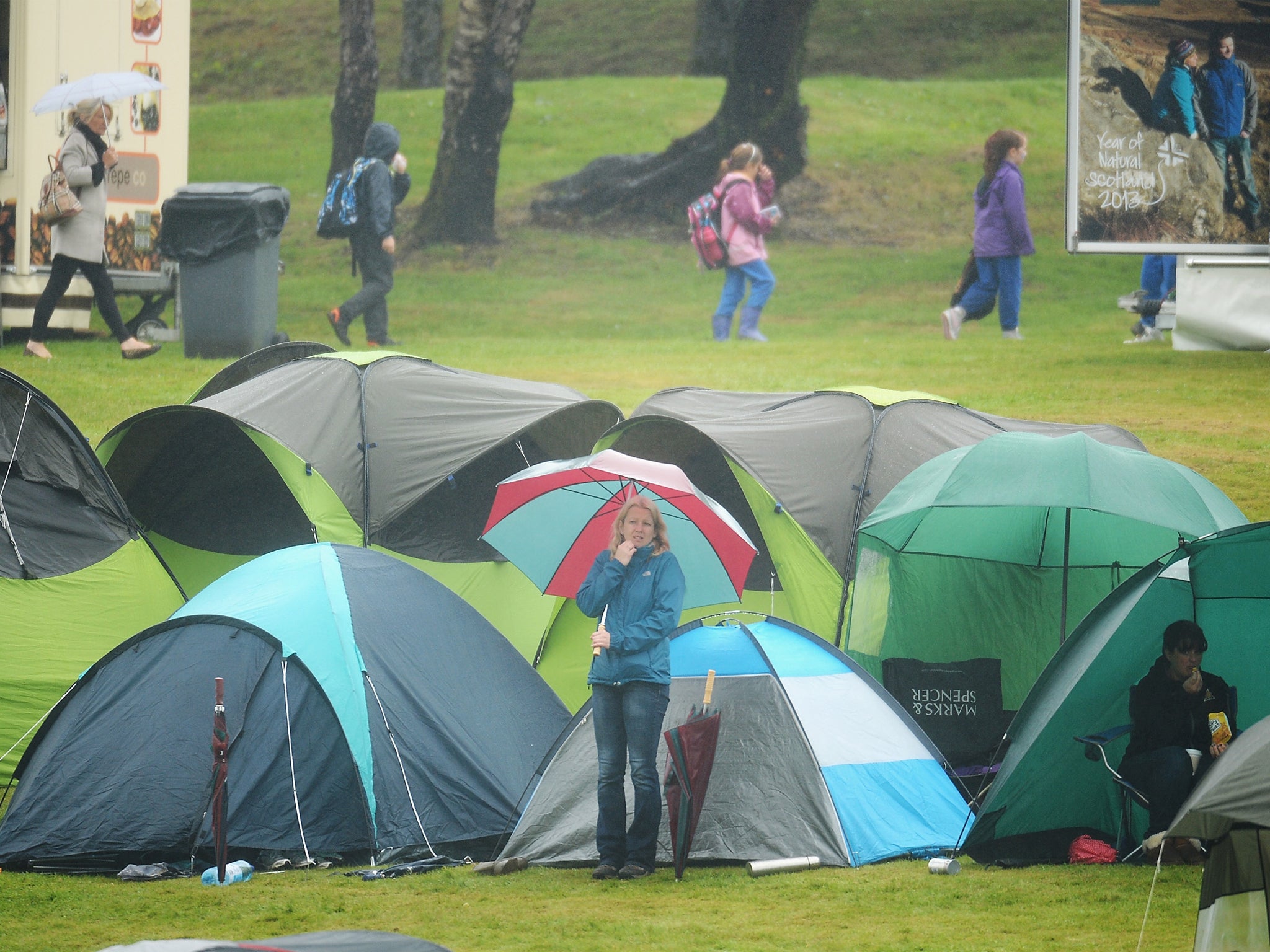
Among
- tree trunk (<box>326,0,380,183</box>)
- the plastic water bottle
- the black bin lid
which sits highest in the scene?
tree trunk (<box>326,0,380,183</box>)

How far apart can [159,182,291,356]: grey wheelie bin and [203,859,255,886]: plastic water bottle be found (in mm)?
7823

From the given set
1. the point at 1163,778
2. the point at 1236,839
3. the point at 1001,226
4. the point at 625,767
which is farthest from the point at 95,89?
the point at 1236,839

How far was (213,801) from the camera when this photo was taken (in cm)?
629

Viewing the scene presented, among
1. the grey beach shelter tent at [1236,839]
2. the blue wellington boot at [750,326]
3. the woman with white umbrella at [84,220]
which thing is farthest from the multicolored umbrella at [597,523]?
the blue wellington boot at [750,326]

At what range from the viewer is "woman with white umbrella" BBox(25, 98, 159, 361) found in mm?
12492

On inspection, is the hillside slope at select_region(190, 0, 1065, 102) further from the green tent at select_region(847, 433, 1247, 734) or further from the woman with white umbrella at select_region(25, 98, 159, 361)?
the green tent at select_region(847, 433, 1247, 734)

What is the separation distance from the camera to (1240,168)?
13516 mm

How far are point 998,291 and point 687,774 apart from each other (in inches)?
413

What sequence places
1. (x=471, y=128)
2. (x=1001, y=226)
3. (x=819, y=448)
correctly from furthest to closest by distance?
(x=471, y=128), (x=1001, y=226), (x=819, y=448)

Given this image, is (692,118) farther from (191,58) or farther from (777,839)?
(777,839)

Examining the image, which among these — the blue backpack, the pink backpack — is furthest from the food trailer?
the pink backpack

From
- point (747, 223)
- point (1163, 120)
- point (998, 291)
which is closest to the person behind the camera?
point (1163, 120)

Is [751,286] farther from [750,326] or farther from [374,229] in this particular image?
[374,229]

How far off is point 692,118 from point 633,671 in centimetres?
2152
